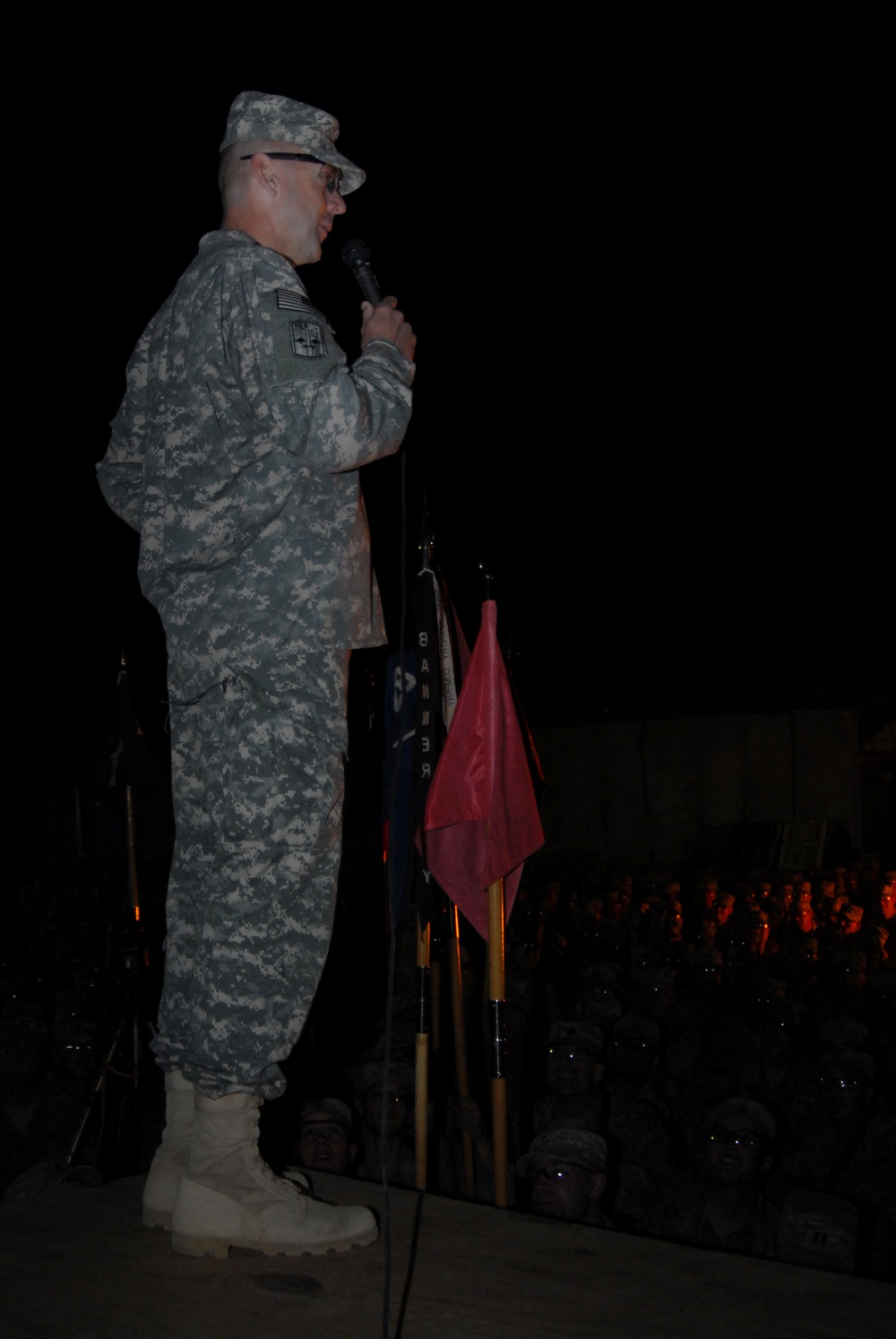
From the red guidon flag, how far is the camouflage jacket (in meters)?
1.83

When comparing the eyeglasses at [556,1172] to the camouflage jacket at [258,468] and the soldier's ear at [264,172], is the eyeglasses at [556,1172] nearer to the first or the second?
the camouflage jacket at [258,468]

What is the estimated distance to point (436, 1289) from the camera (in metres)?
1.50

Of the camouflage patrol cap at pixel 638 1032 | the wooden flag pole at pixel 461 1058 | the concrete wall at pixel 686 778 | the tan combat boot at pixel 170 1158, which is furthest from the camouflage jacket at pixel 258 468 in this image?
the concrete wall at pixel 686 778

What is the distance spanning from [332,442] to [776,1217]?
378 centimetres

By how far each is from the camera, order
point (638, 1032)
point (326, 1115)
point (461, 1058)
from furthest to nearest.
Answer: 1. point (638, 1032)
2. point (326, 1115)
3. point (461, 1058)

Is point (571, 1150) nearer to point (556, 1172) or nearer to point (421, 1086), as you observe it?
point (556, 1172)

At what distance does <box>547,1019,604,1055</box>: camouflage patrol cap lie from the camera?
16.8ft

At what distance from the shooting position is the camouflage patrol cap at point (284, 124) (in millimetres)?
1803

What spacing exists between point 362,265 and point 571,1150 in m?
3.11

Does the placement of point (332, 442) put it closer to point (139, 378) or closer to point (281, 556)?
point (281, 556)

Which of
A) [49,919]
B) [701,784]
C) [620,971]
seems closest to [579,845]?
[701,784]

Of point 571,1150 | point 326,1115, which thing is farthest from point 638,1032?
point 326,1115

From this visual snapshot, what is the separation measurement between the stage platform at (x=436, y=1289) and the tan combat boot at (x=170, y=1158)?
1.5 inches

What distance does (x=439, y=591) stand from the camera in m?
4.24
